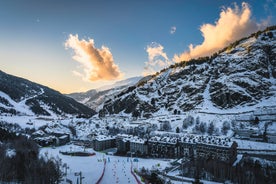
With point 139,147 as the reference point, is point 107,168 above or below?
below

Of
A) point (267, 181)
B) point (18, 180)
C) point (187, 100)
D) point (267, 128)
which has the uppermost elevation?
point (187, 100)

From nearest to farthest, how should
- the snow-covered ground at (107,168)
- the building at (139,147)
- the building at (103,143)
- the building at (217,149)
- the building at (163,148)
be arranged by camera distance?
the snow-covered ground at (107,168), the building at (217,149), the building at (163,148), the building at (139,147), the building at (103,143)

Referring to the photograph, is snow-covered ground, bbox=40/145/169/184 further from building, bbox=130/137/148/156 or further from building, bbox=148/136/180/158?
building, bbox=148/136/180/158

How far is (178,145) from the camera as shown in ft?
308

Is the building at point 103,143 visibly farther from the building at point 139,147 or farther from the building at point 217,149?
the building at point 217,149

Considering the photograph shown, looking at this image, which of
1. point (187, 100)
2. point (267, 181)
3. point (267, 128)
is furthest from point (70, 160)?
point (187, 100)

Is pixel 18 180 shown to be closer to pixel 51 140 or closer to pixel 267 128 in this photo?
pixel 51 140

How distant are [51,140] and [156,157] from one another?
64716 mm

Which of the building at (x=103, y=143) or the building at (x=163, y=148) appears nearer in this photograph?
the building at (x=163, y=148)

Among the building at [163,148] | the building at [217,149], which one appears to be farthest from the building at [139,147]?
the building at [217,149]

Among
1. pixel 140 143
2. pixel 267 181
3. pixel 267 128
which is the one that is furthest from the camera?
pixel 267 128

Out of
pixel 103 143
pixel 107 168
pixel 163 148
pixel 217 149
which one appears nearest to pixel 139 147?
pixel 163 148

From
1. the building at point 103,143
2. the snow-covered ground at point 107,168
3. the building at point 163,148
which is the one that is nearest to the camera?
the snow-covered ground at point 107,168

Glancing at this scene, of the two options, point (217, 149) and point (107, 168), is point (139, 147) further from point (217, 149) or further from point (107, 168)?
point (217, 149)
